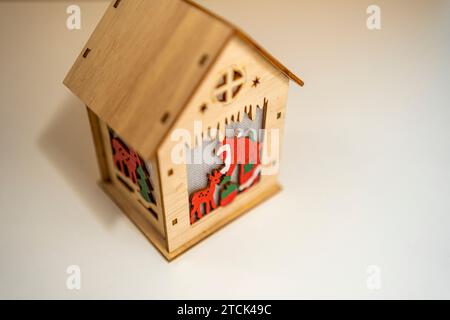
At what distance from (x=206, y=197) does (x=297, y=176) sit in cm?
31

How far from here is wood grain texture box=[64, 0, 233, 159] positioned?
0.85 m

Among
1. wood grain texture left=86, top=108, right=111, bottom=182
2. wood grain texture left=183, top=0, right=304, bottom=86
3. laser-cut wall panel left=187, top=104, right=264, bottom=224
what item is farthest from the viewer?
wood grain texture left=86, top=108, right=111, bottom=182

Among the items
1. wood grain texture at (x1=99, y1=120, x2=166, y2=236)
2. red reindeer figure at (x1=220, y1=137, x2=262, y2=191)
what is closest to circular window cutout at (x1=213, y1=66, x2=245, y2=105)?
red reindeer figure at (x1=220, y1=137, x2=262, y2=191)

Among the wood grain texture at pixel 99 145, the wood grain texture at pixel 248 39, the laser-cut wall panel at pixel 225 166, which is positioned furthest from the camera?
the wood grain texture at pixel 99 145

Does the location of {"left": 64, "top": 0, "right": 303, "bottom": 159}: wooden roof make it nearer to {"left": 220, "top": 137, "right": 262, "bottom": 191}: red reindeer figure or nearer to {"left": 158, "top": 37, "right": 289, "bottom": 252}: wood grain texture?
{"left": 158, "top": 37, "right": 289, "bottom": 252}: wood grain texture

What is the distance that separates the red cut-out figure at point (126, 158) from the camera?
104 cm

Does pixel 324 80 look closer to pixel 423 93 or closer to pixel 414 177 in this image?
pixel 423 93

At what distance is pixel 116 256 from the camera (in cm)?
112

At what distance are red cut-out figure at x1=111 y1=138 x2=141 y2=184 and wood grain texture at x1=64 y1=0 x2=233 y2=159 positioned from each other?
0.39ft

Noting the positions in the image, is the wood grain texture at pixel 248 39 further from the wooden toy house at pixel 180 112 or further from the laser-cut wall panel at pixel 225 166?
the laser-cut wall panel at pixel 225 166

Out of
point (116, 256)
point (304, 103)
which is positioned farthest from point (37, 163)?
point (304, 103)

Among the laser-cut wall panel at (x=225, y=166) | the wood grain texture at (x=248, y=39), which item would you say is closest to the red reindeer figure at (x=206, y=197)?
the laser-cut wall panel at (x=225, y=166)

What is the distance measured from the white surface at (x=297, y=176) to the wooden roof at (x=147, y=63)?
34cm

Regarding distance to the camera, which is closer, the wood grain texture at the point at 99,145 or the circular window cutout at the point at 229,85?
the circular window cutout at the point at 229,85
